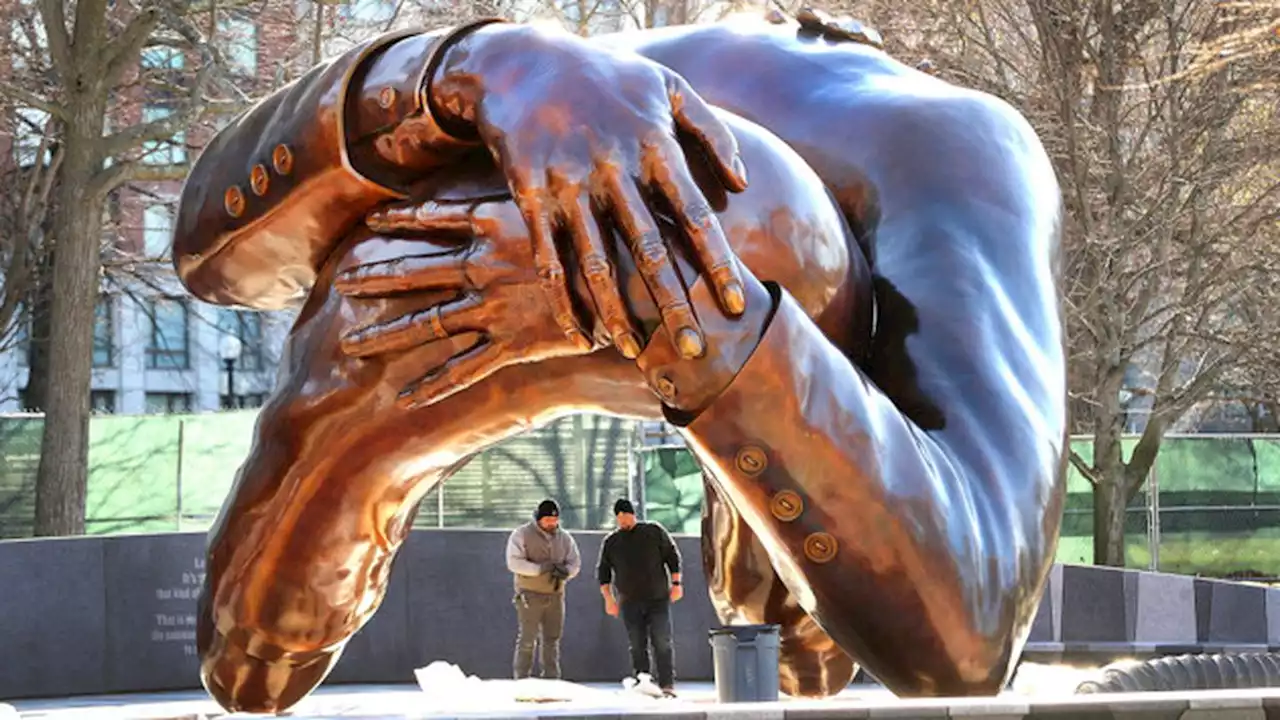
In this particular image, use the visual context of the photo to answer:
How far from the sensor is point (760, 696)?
2414 millimetres

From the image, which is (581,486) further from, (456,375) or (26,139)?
(456,375)

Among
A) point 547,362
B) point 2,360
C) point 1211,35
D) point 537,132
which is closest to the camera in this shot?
point 537,132

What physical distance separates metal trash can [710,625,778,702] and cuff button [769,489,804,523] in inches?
23.8

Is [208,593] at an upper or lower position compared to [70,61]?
lower

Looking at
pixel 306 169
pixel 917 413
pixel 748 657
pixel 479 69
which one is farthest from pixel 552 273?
pixel 748 657

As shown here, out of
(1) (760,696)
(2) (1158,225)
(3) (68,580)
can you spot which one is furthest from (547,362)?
(2) (1158,225)

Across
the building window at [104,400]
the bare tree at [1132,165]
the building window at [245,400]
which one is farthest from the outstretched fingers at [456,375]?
the building window at [104,400]

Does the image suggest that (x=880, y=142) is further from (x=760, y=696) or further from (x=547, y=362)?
(x=760, y=696)

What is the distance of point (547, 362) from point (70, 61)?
17.8m

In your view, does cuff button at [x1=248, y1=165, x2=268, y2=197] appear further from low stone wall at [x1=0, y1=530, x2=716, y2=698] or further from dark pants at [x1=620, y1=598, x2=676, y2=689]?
low stone wall at [x1=0, y1=530, x2=716, y2=698]

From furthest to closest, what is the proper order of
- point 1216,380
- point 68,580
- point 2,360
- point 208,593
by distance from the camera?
point 2,360, point 1216,380, point 68,580, point 208,593

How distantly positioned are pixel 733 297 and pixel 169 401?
44229 mm

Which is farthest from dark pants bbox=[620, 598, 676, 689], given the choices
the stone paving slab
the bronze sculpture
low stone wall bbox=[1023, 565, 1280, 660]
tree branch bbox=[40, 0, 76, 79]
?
the stone paving slab

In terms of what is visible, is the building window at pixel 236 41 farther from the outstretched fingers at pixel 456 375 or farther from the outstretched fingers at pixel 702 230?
the outstretched fingers at pixel 702 230
